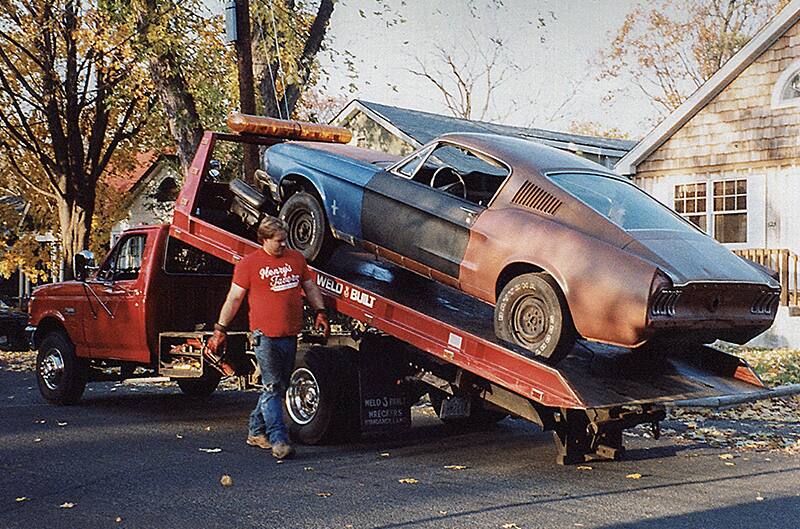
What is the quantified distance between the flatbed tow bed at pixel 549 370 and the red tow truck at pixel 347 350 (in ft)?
0.04

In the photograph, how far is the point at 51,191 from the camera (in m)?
28.3

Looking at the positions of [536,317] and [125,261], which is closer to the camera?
[536,317]

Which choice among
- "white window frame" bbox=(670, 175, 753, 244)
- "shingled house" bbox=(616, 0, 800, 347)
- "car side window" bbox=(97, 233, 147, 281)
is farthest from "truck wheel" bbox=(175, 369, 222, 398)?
"shingled house" bbox=(616, 0, 800, 347)

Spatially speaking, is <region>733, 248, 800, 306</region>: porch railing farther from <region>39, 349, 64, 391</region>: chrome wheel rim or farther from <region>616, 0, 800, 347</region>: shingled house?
<region>39, 349, 64, 391</region>: chrome wheel rim

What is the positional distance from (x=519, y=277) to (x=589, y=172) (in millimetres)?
1403

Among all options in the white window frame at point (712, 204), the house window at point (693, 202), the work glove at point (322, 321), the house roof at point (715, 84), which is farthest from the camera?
the house window at point (693, 202)

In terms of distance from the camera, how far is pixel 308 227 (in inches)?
379

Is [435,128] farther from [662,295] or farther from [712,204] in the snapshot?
[662,295]

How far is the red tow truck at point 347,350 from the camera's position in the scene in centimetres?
781

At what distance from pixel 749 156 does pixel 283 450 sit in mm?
14053

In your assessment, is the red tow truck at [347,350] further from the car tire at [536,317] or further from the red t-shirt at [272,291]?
the red t-shirt at [272,291]

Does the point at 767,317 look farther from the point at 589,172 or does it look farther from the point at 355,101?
the point at 355,101

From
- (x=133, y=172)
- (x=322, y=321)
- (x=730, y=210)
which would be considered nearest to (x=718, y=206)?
(x=730, y=210)

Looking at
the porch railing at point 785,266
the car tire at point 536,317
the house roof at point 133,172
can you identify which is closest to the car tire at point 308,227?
the car tire at point 536,317
